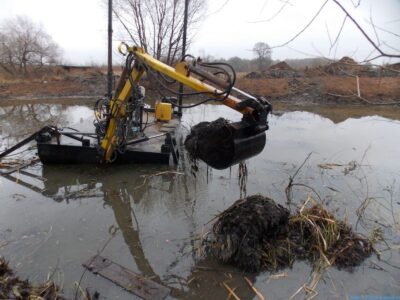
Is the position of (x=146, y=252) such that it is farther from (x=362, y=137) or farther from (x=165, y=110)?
(x=362, y=137)

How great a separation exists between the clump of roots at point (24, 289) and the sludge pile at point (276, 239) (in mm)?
1730

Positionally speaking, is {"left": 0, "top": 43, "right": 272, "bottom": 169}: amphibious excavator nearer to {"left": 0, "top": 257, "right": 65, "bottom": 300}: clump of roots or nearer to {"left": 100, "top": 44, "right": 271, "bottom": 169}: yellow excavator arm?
{"left": 100, "top": 44, "right": 271, "bottom": 169}: yellow excavator arm

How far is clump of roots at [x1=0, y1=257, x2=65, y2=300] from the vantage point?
2.89 metres

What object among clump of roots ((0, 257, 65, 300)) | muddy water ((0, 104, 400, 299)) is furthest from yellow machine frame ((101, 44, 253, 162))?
clump of roots ((0, 257, 65, 300))

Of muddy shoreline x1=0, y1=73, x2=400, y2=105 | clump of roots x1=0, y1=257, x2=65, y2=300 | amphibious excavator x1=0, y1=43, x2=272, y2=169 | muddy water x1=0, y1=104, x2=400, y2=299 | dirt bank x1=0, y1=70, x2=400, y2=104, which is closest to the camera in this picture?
clump of roots x1=0, y1=257, x2=65, y2=300

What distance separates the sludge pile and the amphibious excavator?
753 millimetres

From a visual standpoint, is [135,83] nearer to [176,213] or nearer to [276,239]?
[176,213]

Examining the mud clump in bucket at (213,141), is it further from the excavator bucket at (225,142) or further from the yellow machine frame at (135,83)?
the yellow machine frame at (135,83)

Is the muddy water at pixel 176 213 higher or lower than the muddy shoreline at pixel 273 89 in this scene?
lower

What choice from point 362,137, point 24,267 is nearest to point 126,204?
point 24,267

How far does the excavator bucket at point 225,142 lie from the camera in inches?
137

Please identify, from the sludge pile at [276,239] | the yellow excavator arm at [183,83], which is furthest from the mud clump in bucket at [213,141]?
the sludge pile at [276,239]

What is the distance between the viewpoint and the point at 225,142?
11.5ft

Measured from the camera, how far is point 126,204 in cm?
516
